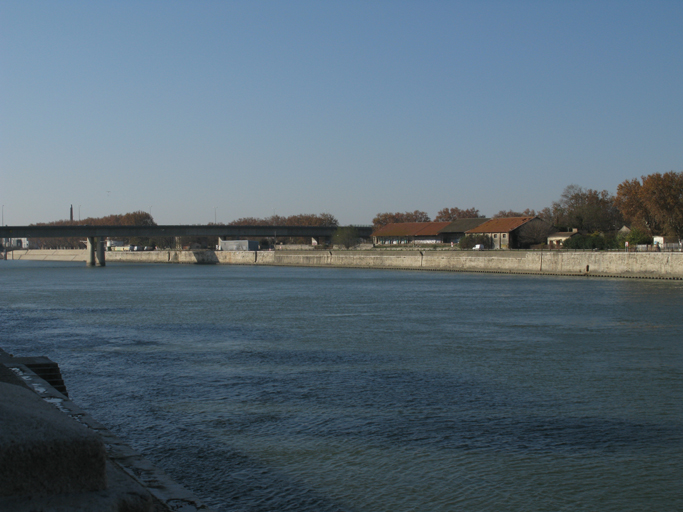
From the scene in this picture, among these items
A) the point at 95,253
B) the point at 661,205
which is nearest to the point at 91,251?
the point at 95,253

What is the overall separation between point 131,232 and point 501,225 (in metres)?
53.4

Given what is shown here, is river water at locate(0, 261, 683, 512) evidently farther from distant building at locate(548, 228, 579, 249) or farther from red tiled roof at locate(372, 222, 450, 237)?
red tiled roof at locate(372, 222, 450, 237)

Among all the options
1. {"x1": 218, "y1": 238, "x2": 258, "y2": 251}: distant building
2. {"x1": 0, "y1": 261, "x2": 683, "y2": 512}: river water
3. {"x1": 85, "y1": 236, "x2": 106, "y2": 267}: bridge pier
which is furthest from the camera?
{"x1": 218, "y1": 238, "x2": 258, "y2": 251}: distant building

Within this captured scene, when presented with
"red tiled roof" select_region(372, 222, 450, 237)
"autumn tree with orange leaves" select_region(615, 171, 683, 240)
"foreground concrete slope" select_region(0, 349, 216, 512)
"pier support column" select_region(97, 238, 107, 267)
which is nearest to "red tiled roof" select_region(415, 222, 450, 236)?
"red tiled roof" select_region(372, 222, 450, 237)

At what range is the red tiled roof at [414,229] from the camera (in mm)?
109625

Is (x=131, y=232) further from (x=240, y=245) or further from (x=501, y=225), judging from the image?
(x=501, y=225)

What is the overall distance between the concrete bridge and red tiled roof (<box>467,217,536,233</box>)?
2842 cm

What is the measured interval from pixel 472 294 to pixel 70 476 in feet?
136

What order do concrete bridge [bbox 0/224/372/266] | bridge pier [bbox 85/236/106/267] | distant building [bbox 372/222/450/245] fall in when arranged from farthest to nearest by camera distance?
distant building [bbox 372/222/450/245] → bridge pier [bbox 85/236/106/267] → concrete bridge [bbox 0/224/372/266]

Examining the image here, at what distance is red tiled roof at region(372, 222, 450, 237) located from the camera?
110m

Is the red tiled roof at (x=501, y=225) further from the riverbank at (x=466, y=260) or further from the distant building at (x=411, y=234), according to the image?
the riverbank at (x=466, y=260)

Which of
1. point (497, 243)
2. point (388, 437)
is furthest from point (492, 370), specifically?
point (497, 243)

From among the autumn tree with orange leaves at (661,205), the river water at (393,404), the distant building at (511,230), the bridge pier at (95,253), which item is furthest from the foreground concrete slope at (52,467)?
the bridge pier at (95,253)

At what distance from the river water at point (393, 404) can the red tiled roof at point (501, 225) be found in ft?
209
